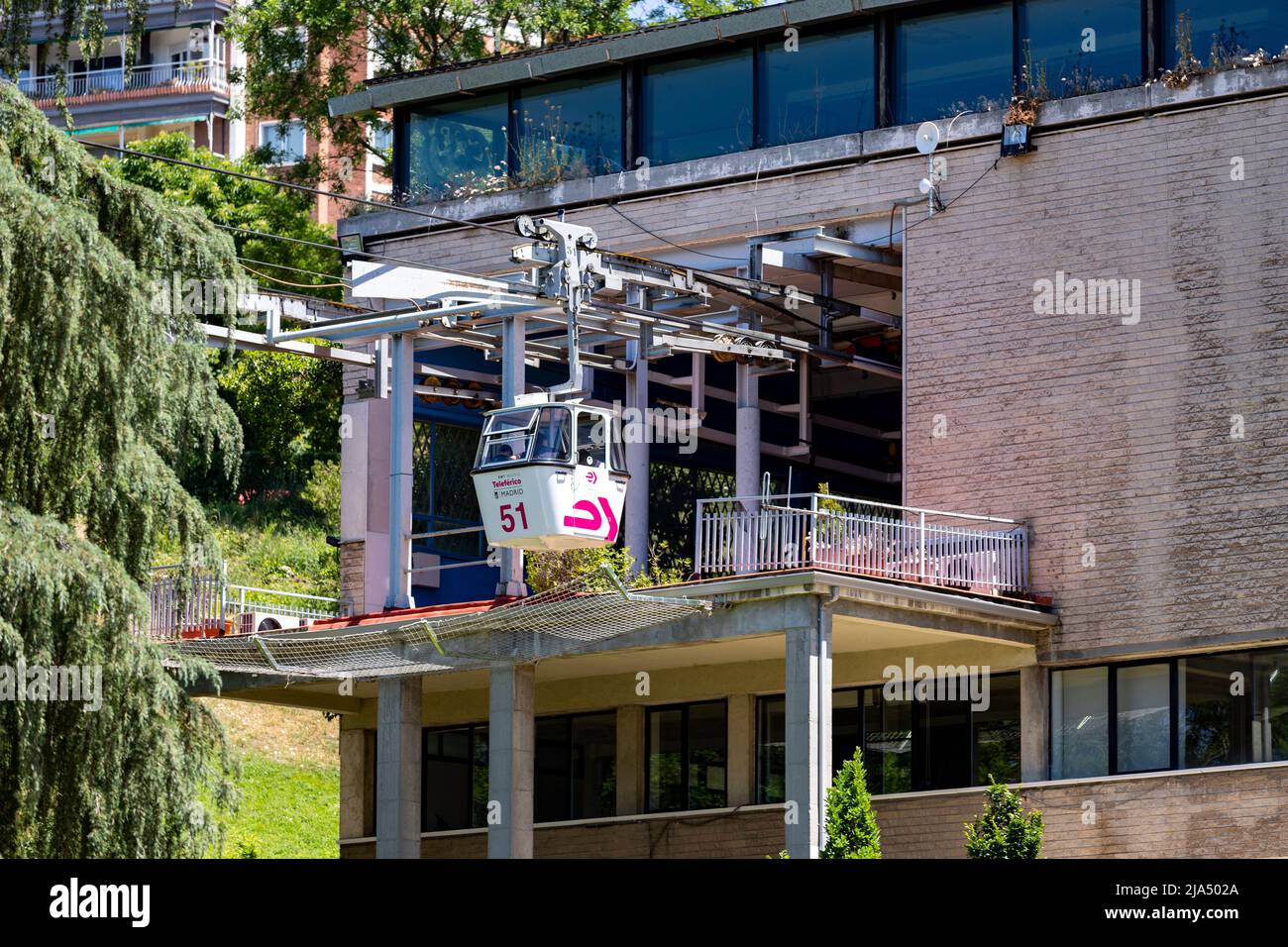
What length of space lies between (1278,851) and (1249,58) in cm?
1021

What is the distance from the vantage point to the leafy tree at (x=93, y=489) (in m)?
20.9

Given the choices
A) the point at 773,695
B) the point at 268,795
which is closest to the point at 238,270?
the point at 773,695

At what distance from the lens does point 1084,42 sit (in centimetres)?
3192

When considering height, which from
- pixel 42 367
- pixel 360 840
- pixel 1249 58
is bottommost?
pixel 360 840

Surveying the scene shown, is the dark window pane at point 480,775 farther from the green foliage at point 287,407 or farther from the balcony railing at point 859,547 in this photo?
the green foliage at point 287,407

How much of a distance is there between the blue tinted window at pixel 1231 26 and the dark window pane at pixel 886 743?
9530 millimetres

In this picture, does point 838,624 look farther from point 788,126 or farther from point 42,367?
→ point 42,367

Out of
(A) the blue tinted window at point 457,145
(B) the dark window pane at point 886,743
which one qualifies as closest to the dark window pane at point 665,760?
(B) the dark window pane at point 886,743

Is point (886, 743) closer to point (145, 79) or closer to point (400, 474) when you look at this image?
point (400, 474)

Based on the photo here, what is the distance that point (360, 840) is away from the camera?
1478 inches

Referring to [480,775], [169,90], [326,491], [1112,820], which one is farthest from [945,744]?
[169,90]

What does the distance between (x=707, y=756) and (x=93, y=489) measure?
13419 millimetres

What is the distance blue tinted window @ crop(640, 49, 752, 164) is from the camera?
3456 cm

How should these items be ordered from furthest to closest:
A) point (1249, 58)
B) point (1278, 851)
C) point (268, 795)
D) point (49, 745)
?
point (268, 795) < point (1249, 58) < point (1278, 851) < point (49, 745)
